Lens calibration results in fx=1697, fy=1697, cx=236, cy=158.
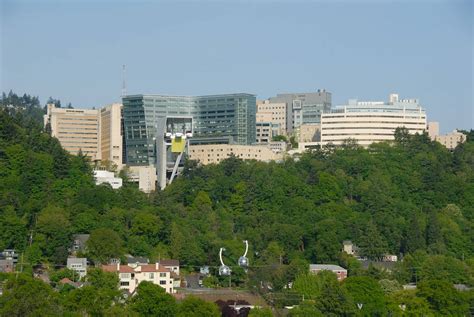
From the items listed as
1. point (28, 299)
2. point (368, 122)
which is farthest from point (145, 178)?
point (28, 299)

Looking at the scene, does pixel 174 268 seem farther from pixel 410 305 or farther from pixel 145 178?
pixel 145 178

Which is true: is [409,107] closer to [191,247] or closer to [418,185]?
[418,185]

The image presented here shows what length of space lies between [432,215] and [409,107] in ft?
90.2

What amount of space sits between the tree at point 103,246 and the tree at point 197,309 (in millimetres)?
13486

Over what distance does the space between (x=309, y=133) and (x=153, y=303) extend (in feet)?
189

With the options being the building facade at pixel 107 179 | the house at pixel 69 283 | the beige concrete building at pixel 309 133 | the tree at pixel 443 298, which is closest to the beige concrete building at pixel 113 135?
the building facade at pixel 107 179

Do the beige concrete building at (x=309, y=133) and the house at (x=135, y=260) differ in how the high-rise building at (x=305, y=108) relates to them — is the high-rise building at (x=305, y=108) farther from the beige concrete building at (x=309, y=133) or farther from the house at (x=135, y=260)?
the house at (x=135, y=260)

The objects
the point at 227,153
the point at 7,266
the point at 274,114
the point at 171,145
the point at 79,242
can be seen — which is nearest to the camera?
the point at 7,266

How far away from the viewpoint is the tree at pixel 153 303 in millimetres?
62250

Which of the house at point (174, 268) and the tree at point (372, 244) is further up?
the tree at point (372, 244)

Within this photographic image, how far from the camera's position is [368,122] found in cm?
11331

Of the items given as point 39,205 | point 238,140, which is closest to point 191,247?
point 39,205

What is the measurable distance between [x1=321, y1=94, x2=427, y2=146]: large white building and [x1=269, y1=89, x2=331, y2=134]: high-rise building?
11.1m

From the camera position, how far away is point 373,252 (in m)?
85.4
